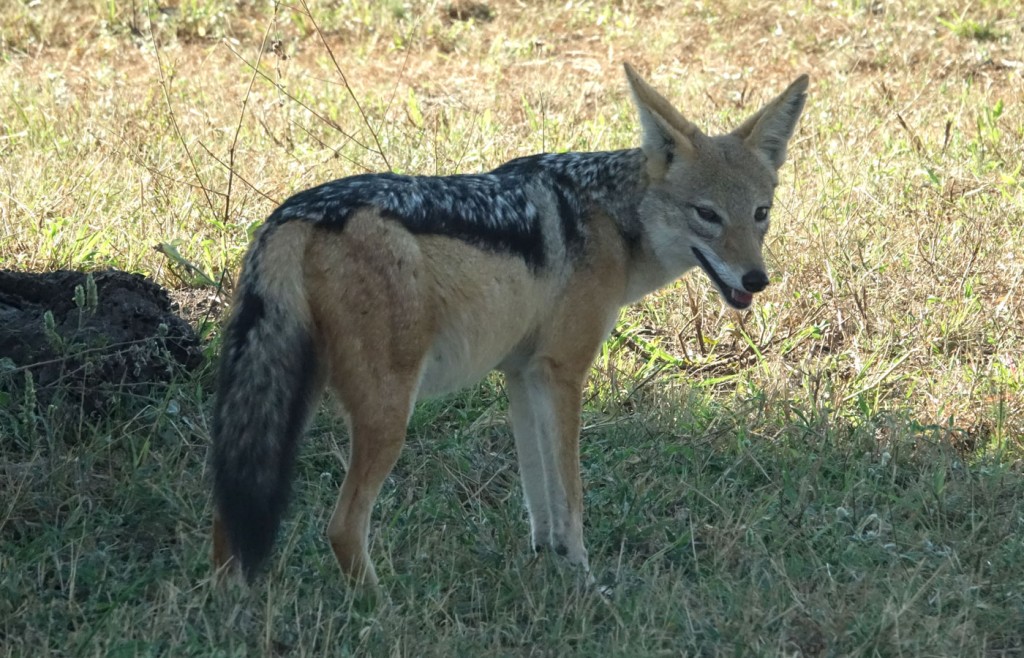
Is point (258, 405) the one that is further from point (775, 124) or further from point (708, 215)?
point (775, 124)

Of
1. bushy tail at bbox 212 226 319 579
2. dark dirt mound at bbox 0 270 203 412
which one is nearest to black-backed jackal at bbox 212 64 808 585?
bushy tail at bbox 212 226 319 579

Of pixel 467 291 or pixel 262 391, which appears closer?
pixel 262 391

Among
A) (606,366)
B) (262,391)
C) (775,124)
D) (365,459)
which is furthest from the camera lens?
(606,366)

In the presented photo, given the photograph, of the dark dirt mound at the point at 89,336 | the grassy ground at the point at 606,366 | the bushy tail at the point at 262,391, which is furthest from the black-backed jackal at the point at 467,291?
the dark dirt mound at the point at 89,336

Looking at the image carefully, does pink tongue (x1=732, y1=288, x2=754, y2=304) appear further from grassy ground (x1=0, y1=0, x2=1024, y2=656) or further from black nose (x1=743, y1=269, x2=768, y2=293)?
grassy ground (x1=0, y1=0, x2=1024, y2=656)

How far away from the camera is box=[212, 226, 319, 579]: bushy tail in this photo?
357cm

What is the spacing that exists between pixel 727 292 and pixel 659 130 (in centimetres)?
63

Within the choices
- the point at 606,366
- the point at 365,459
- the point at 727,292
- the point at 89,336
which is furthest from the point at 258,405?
the point at 606,366

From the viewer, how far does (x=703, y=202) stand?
4621 millimetres

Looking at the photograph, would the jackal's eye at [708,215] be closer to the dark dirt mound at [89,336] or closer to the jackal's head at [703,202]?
the jackal's head at [703,202]

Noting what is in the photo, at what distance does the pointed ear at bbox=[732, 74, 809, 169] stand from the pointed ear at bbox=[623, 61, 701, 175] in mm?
240

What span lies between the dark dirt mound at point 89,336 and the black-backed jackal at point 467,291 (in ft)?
4.05

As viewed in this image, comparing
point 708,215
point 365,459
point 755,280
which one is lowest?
point 365,459

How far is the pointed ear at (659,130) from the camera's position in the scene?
4.67 meters
